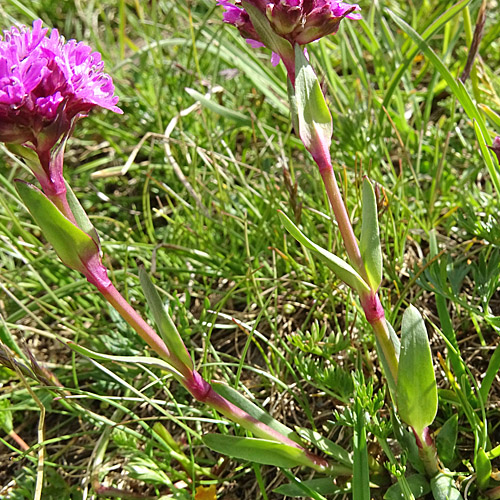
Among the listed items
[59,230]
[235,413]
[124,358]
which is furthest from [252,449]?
[59,230]

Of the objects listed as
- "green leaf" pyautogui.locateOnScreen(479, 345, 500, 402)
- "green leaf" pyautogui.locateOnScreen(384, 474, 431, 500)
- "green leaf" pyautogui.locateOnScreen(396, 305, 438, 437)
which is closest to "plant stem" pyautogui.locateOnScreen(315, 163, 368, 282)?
"green leaf" pyautogui.locateOnScreen(396, 305, 438, 437)

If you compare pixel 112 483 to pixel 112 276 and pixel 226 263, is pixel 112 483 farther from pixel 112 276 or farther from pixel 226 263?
Result: pixel 226 263

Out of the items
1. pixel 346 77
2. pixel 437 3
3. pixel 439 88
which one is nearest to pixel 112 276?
pixel 346 77

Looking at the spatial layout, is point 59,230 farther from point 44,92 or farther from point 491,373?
point 491,373

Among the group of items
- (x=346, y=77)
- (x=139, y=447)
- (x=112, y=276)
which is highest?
(x=346, y=77)

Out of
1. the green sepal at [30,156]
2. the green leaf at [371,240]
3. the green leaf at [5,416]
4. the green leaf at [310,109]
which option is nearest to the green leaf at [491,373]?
the green leaf at [371,240]

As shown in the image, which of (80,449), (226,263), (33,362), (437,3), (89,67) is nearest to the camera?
(89,67)
